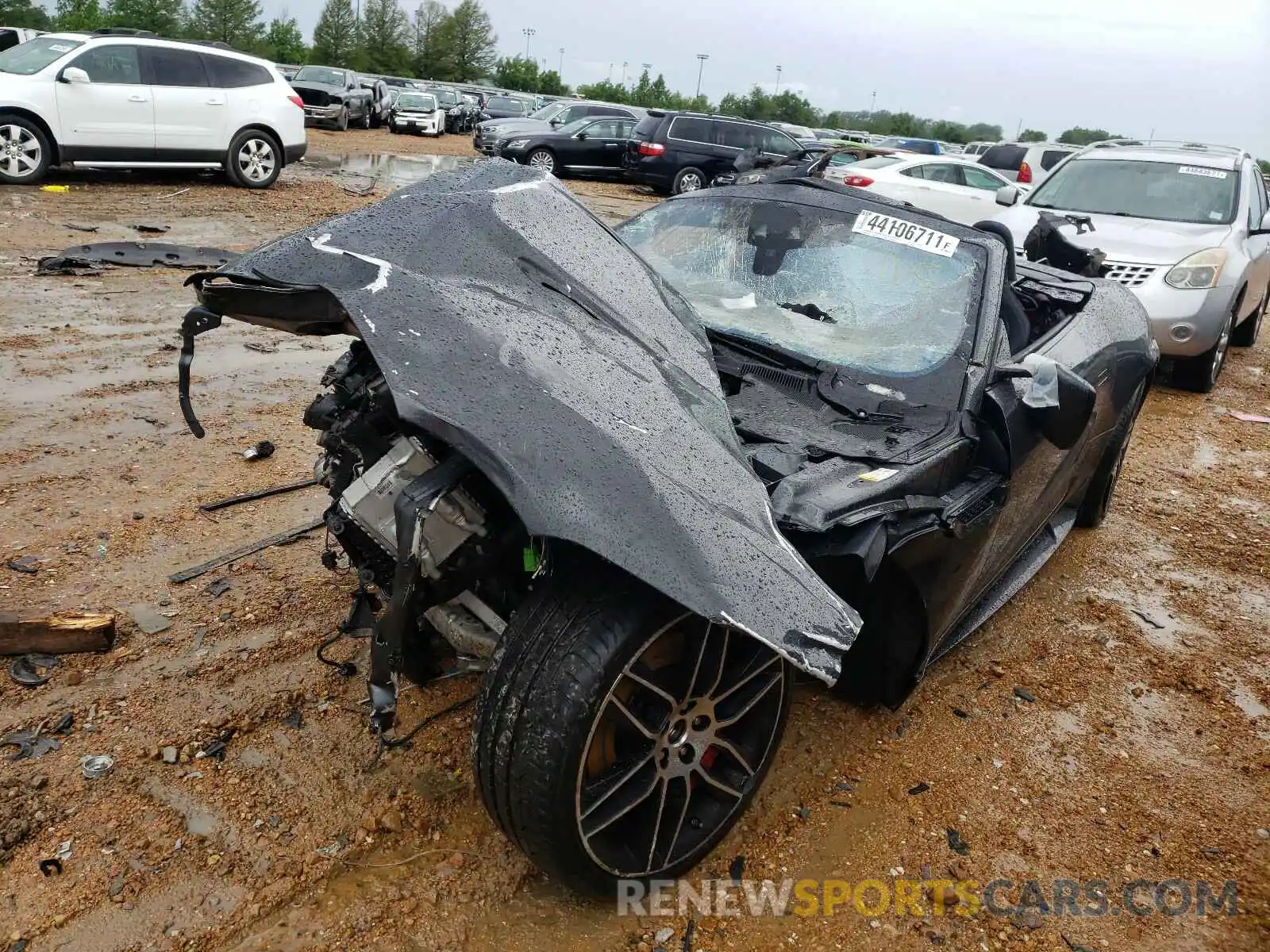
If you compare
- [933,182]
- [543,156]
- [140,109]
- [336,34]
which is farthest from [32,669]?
[336,34]

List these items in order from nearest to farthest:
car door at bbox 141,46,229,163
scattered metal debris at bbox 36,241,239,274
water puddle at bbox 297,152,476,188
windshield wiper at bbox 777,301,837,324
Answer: windshield wiper at bbox 777,301,837,324 < scattered metal debris at bbox 36,241,239,274 < car door at bbox 141,46,229,163 < water puddle at bbox 297,152,476,188

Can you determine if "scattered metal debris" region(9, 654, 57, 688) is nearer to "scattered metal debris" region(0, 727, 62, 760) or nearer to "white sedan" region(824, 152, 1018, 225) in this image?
"scattered metal debris" region(0, 727, 62, 760)

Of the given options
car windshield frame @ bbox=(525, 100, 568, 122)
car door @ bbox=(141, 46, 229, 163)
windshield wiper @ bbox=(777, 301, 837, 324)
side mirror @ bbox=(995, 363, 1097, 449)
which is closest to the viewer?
side mirror @ bbox=(995, 363, 1097, 449)

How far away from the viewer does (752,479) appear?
2131 mm

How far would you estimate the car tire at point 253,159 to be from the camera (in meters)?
11.9

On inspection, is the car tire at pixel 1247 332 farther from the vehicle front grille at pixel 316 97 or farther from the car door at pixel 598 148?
the vehicle front grille at pixel 316 97

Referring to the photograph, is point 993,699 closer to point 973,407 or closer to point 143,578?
point 973,407

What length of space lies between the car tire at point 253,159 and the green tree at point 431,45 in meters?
58.9

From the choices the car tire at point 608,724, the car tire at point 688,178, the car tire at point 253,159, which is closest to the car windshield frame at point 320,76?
the car tire at point 688,178

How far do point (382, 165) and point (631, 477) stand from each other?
678 inches

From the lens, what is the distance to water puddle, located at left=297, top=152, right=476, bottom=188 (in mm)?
15297

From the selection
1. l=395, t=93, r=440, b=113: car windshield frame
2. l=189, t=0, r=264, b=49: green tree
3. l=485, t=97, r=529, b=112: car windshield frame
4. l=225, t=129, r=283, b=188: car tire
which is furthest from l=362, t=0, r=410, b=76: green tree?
l=225, t=129, r=283, b=188: car tire

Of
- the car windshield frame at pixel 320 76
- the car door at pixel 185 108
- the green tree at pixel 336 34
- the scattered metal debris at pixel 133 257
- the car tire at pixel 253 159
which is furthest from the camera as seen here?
the green tree at pixel 336 34

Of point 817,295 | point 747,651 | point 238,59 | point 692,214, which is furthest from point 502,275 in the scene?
point 238,59
